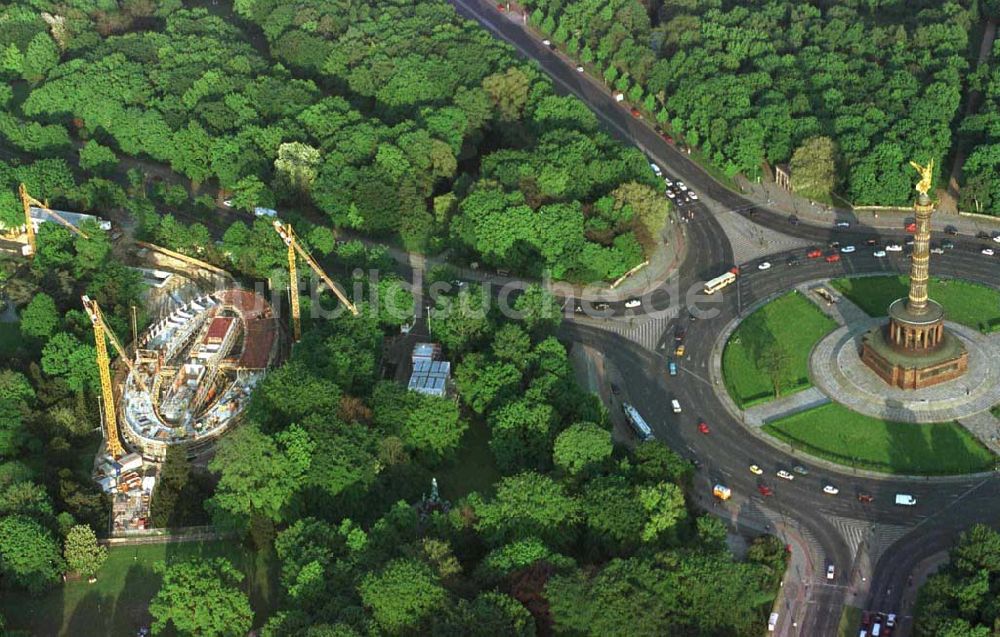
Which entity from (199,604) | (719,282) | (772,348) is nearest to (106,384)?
(199,604)

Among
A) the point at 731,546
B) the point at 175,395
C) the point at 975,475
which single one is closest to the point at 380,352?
the point at 175,395

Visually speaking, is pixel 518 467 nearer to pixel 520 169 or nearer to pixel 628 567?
pixel 628 567

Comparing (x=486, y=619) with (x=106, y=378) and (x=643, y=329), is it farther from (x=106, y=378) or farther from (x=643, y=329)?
(x=643, y=329)

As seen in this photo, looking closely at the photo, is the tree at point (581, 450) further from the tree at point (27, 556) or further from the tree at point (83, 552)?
the tree at point (27, 556)

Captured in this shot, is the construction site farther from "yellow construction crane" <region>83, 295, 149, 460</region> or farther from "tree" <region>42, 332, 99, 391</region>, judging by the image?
"tree" <region>42, 332, 99, 391</region>

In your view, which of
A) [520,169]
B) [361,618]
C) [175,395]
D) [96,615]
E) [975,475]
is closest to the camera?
[361,618]
